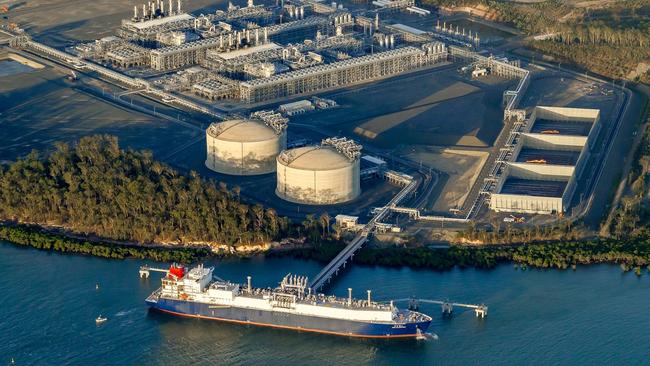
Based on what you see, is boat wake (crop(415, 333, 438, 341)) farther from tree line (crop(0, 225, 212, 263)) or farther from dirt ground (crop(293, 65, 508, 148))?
dirt ground (crop(293, 65, 508, 148))

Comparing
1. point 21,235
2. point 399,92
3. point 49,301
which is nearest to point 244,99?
point 399,92

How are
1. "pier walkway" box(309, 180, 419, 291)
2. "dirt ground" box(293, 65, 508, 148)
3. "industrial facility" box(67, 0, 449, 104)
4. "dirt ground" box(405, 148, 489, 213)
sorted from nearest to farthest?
1. "pier walkway" box(309, 180, 419, 291)
2. "dirt ground" box(405, 148, 489, 213)
3. "dirt ground" box(293, 65, 508, 148)
4. "industrial facility" box(67, 0, 449, 104)

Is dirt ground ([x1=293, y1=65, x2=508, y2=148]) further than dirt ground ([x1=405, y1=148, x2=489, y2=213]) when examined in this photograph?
Yes

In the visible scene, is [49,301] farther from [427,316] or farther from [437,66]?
[437,66]

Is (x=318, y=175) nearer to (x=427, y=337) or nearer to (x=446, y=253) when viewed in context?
(x=446, y=253)

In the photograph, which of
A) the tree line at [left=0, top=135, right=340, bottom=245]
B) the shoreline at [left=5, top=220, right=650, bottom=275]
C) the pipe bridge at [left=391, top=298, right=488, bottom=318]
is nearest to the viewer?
the pipe bridge at [left=391, top=298, right=488, bottom=318]

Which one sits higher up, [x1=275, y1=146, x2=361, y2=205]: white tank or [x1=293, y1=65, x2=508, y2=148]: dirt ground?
[x1=275, y1=146, x2=361, y2=205]: white tank

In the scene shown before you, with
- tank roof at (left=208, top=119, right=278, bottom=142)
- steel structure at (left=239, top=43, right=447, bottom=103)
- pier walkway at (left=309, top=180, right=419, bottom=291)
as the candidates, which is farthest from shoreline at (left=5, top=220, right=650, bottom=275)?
steel structure at (left=239, top=43, right=447, bottom=103)

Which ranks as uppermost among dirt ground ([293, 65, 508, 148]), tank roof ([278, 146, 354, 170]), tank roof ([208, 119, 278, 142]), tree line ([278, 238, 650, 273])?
tank roof ([278, 146, 354, 170])
